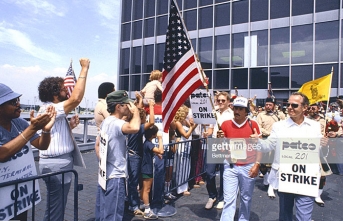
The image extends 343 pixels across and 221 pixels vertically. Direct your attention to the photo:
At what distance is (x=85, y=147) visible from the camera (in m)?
10.6

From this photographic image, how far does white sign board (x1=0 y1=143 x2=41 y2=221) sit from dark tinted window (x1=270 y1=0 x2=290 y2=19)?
1897 centimetres

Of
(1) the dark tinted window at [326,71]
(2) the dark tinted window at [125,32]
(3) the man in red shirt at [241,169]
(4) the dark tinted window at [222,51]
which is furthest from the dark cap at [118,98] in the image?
(2) the dark tinted window at [125,32]

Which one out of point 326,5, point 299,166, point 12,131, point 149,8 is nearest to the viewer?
point 12,131

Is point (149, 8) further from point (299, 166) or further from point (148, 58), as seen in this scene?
point (299, 166)

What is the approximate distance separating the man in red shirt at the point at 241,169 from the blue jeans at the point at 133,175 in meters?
1.56

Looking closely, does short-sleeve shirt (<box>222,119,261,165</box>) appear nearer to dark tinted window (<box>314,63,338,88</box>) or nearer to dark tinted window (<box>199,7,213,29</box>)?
dark tinted window (<box>314,63,338,88</box>)

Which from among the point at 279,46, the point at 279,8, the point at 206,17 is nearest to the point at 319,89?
the point at 279,46

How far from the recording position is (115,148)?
3.21 metres

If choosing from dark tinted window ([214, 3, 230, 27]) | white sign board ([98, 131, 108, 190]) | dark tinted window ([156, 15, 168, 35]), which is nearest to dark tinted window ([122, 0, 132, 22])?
dark tinted window ([156, 15, 168, 35])

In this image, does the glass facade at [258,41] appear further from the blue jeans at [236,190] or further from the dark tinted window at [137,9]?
the blue jeans at [236,190]

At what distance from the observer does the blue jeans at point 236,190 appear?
12.6 ft

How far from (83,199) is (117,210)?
8.40ft

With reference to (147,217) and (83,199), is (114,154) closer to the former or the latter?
(147,217)

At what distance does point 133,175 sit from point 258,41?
16.8 meters
